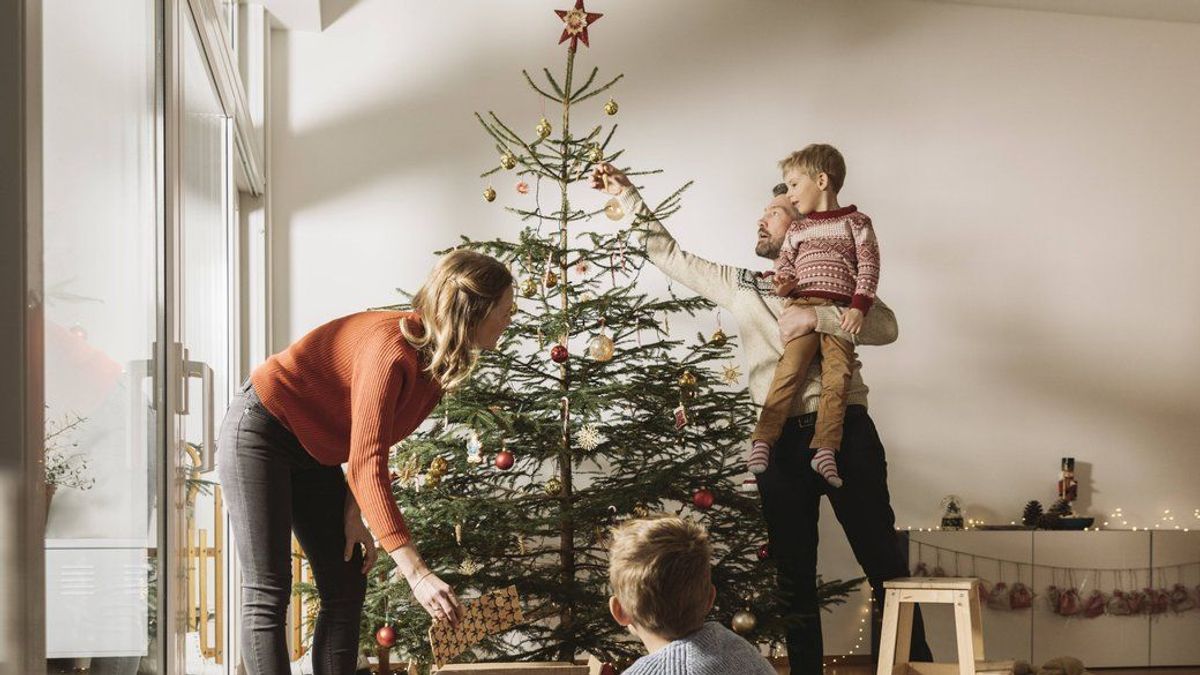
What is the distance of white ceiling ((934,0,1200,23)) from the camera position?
4613 millimetres

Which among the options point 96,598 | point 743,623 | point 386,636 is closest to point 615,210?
point 743,623

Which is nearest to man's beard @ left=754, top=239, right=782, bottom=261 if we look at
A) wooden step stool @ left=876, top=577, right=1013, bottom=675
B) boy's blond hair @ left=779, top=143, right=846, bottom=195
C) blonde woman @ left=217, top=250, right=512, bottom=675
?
boy's blond hair @ left=779, top=143, right=846, bottom=195

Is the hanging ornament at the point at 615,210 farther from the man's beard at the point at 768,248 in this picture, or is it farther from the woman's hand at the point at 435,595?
the woman's hand at the point at 435,595

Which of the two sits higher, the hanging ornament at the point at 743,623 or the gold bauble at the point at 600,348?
the gold bauble at the point at 600,348

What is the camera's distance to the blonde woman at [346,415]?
1.89 metres

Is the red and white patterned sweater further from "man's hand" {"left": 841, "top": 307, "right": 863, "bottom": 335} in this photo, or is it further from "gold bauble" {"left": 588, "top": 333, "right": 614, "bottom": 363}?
"gold bauble" {"left": 588, "top": 333, "right": 614, "bottom": 363}

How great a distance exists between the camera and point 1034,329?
4633 millimetres

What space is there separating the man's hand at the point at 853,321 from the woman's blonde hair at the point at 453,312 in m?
1.53

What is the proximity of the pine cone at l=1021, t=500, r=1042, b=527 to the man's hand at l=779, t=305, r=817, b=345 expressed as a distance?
1.67 m

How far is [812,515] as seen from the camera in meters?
3.38

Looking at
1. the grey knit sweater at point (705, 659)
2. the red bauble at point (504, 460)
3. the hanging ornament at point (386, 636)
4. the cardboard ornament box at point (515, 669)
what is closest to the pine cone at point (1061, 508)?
the red bauble at point (504, 460)

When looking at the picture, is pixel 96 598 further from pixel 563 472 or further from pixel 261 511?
pixel 563 472

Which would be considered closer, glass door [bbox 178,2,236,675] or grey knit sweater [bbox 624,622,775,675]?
grey knit sweater [bbox 624,622,775,675]

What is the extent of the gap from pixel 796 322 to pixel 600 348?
67 centimetres
